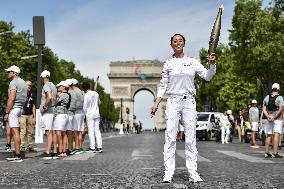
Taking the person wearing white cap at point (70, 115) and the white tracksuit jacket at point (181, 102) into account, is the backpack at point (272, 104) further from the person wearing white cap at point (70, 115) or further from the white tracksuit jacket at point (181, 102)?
the white tracksuit jacket at point (181, 102)

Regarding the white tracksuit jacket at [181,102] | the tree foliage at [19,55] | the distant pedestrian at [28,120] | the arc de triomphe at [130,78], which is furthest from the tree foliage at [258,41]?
the arc de triomphe at [130,78]

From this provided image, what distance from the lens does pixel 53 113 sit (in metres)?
13.5

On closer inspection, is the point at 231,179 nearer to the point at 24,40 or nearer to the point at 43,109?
the point at 43,109

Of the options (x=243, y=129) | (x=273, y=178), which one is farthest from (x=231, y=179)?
(x=243, y=129)

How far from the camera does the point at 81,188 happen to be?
279 inches

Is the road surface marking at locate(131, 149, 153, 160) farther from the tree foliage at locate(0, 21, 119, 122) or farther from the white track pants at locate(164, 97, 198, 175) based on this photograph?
the tree foliage at locate(0, 21, 119, 122)

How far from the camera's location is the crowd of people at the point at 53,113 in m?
12.1

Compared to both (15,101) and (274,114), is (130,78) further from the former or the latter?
(15,101)

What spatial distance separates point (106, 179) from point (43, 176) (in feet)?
3.36

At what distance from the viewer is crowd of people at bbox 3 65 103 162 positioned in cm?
1212

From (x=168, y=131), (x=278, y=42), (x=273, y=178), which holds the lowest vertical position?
(x=273, y=178)

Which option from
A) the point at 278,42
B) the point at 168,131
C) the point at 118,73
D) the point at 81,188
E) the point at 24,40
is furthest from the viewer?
the point at 118,73

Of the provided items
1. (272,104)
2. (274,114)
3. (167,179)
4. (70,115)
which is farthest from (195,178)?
(70,115)

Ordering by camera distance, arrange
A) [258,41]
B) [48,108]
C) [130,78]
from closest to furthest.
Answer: [48,108], [258,41], [130,78]
